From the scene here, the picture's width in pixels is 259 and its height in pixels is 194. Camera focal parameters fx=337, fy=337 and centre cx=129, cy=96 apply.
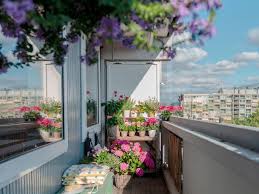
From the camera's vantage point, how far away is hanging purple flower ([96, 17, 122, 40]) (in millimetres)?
741

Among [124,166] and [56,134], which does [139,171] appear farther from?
[56,134]

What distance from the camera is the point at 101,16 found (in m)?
0.82

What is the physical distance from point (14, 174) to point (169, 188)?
3.14 m

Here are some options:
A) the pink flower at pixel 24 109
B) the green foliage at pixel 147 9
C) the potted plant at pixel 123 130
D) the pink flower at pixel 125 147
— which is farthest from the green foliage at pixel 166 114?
the green foliage at pixel 147 9

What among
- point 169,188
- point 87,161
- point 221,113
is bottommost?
point 169,188

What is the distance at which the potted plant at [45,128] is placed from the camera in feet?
9.01

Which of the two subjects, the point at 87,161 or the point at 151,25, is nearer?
the point at 151,25

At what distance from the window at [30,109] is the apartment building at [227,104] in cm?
154

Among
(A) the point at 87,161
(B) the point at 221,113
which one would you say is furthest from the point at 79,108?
(B) the point at 221,113

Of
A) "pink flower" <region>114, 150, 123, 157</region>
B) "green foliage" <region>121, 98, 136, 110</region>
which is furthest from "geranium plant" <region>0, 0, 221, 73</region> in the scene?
"green foliage" <region>121, 98, 136, 110</region>

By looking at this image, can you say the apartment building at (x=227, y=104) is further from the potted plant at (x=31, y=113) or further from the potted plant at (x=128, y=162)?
the potted plant at (x=31, y=113)

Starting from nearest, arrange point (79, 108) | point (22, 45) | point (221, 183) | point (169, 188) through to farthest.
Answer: point (22, 45)
point (221, 183)
point (79, 108)
point (169, 188)

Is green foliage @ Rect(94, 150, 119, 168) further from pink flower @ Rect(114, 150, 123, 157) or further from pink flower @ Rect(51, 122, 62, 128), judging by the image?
pink flower @ Rect(51, 122, 62, 128)

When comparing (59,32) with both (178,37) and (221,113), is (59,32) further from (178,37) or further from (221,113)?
(221,113)
